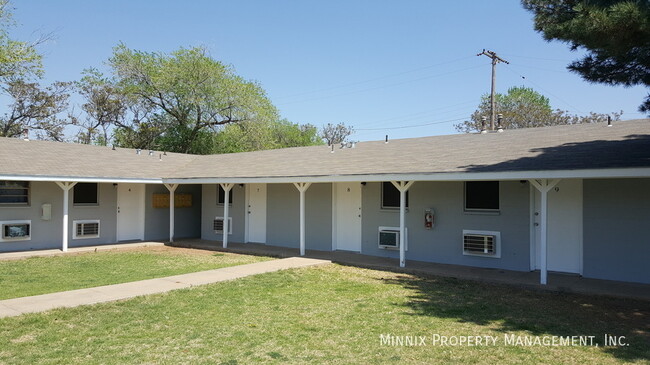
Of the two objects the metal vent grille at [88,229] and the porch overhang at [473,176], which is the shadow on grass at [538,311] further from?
the metal vent grille at [88,229]

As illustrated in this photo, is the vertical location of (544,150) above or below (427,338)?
above

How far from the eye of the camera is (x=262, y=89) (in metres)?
33.1

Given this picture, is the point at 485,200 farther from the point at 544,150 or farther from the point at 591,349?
the point at 591,349

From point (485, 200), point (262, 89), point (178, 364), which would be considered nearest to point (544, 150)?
point (485, 200)

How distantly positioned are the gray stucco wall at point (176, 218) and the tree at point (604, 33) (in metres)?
13.1

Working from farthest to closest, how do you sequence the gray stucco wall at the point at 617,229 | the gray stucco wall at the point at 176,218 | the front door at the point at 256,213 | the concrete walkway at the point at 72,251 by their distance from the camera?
the gray stucco wall at the point at 176,218 → the front door at the point at 256,213 → the concrete walkway at the point at 72,251 → the gray stucco wall at the point at 617,229

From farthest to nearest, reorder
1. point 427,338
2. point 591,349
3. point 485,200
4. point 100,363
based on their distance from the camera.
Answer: point 485,200, point 427,338, point 591,349, point 100,363

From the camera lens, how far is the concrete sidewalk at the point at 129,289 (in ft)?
21.6

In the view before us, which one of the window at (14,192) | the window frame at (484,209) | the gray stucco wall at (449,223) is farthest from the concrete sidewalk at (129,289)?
the window at (14,192)

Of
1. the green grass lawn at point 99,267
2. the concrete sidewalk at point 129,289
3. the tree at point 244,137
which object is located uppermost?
the tree at point 244,137

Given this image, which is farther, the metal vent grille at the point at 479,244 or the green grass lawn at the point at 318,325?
the metal vent grille at the point at 479,244

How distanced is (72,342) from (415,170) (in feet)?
22.7

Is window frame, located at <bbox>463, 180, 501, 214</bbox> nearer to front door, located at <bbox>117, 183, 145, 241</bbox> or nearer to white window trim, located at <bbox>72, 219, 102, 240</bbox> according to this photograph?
front door, located at <bbox>117, 183, 145, 241</bbox>

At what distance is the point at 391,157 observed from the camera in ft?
38.8
